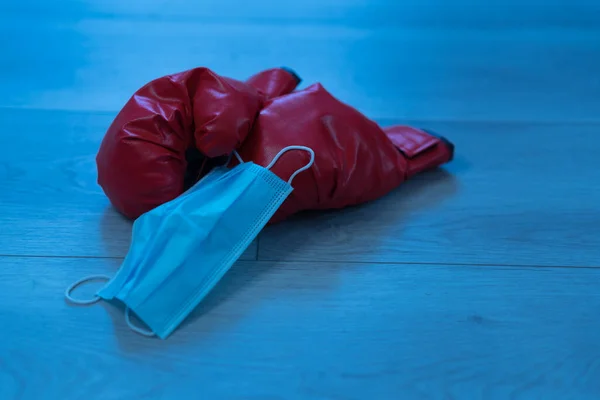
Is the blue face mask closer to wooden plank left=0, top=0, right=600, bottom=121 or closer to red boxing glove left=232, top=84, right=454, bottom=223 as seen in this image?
red boxing glove left=232, top=84, right=454, bottom=223

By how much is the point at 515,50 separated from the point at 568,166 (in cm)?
59

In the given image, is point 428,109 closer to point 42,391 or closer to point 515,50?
point 515,50

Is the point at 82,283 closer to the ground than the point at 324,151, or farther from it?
closer to the ground

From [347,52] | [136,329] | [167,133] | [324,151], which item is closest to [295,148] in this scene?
[324,151]

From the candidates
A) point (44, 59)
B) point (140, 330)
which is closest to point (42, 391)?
point (140, 330)

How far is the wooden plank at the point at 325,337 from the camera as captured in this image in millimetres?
618

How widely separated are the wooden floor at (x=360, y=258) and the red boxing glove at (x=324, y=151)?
1.8 inches

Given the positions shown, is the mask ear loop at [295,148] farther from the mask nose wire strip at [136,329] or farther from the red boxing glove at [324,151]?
the mask nose wire strip at [136,329]

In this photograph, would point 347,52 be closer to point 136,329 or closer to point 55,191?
point 55,191

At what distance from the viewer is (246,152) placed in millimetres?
785

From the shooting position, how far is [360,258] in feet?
2.55

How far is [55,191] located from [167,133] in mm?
263

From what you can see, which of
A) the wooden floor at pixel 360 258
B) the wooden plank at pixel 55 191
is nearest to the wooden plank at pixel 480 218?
the wooden floor at pixel 360 258

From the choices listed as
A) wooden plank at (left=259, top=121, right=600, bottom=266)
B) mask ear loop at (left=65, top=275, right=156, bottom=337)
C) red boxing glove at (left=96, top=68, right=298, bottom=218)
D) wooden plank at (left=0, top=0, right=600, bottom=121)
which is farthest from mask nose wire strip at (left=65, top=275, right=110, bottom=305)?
wooden plank at (left=0, top=0, right=600, bottom=121)
